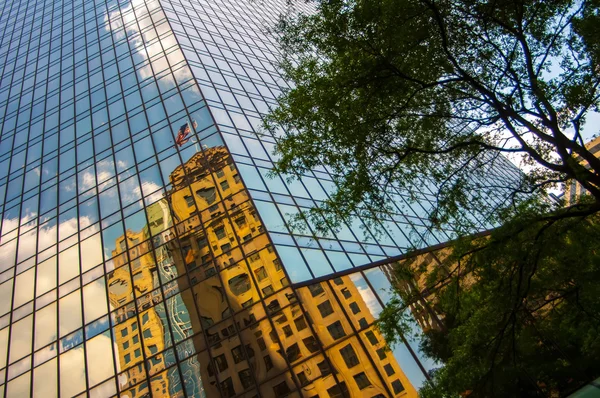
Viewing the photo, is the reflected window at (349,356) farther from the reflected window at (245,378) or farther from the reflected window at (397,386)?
the reflected window at (245,378)

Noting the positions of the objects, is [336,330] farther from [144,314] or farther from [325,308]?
[144,314]

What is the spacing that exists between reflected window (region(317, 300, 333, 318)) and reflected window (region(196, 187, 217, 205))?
6.71 meters

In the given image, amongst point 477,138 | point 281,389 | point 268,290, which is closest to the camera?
point 477,138

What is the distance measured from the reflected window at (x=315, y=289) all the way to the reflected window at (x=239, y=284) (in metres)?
2.29

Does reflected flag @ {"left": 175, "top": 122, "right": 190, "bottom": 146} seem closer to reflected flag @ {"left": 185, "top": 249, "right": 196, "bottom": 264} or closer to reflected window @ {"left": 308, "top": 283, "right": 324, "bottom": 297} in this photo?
reflected flag @ {"left": 185, "top": 249, "right": 196, "bottom": 264}

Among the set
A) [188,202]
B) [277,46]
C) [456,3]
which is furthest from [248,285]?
[277,46]

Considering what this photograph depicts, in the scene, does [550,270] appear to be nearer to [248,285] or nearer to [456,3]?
[456,3]

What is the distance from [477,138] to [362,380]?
783cm

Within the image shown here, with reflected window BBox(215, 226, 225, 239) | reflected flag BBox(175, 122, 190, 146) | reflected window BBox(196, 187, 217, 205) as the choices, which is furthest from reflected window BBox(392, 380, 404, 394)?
reflected flag BBox(175, 122, 190, 146)

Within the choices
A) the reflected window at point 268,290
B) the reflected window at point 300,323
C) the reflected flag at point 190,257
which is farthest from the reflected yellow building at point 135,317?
the reflected window at point 300,323

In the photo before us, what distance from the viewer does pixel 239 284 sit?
15.2 m

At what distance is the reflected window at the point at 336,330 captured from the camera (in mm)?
13508

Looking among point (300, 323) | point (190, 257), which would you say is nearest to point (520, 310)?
point (300, 323)

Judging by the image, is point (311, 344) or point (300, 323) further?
point (300, 323)
